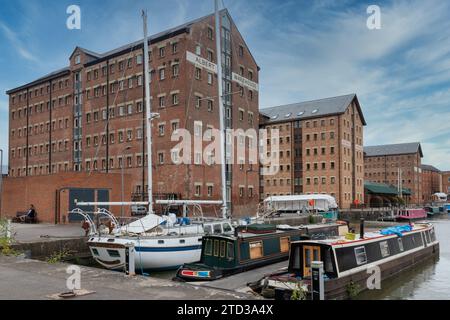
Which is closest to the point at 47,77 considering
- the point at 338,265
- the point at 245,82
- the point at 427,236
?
the point at 245,82

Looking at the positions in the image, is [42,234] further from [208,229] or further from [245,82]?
[245,82]

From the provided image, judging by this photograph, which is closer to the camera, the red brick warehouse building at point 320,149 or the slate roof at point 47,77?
the slate roof at point 47,77

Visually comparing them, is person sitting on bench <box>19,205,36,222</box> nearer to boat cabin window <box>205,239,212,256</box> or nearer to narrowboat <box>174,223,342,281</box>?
narrowboat <box>174,223,342,281</box>

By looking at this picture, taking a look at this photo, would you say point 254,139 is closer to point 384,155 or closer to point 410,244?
point 410,244

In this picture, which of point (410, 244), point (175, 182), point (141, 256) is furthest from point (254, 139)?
point (141, 256)

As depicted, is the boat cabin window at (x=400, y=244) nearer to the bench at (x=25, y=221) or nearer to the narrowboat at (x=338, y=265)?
the narrowboat at (x=338, y=265)

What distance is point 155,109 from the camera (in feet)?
168

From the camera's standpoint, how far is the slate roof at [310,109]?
77.8 m

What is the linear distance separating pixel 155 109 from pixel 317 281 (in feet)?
135

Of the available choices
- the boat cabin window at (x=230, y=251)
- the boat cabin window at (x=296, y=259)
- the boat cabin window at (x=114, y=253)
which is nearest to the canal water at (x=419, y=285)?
the boat cabin window at (x=296, y=259)

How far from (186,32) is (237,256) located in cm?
3478

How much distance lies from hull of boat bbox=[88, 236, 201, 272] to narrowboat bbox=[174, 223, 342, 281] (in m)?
2.64

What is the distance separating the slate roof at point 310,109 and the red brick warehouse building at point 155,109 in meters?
22.4
